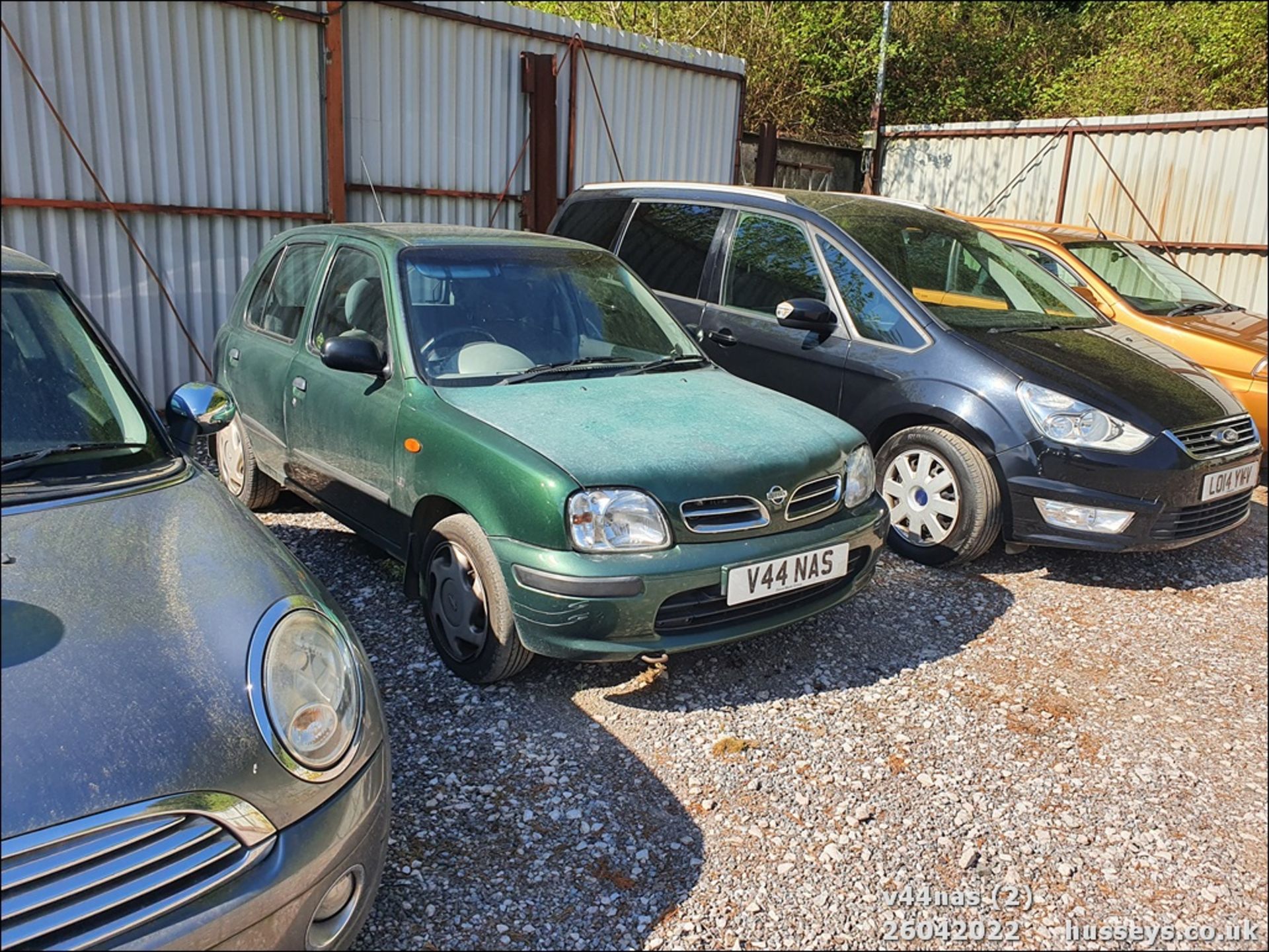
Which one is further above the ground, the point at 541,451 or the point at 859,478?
the point at 541,451

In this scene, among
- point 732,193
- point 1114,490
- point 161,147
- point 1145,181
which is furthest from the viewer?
point 1145,181

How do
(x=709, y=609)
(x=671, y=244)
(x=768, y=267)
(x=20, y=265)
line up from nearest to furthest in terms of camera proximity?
(x=20, y=265) → (x=709, y=609) → (x=768, y=267) → (x=671, y=244)

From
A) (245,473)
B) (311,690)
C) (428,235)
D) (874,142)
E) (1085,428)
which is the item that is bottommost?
(245,473)

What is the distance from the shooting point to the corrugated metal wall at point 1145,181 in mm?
10602

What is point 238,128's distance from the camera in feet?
23.3

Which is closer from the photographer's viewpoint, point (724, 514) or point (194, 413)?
point (194, 413)

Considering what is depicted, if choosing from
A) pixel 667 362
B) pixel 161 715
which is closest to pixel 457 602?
pixel 667 362

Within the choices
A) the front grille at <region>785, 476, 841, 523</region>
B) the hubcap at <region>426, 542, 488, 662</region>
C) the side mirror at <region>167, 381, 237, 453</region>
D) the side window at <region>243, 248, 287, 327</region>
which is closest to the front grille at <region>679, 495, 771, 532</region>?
the front grille at <region>785, 476, 841, 523</region>

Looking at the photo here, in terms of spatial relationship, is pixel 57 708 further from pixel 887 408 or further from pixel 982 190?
pixel 982 190

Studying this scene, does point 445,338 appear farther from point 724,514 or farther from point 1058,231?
point 1058,231

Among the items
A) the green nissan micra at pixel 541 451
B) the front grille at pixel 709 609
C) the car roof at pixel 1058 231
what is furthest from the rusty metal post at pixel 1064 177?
the front grille at pixel 709 609

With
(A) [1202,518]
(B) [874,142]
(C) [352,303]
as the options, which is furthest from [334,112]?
(B) [874,142]

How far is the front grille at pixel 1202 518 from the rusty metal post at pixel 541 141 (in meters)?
6.32

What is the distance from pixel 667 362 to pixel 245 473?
93.5 inches
